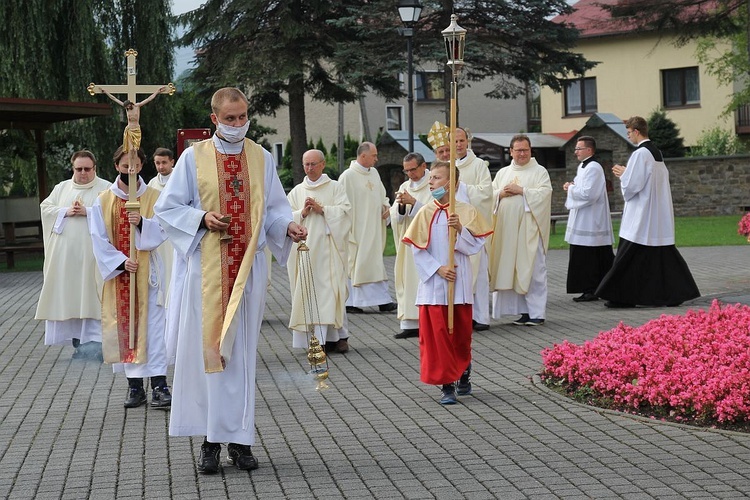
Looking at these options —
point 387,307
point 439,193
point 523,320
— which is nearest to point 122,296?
point 439,193

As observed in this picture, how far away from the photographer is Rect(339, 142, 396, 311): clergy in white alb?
49.3ft

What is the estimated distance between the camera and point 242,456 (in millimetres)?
6871

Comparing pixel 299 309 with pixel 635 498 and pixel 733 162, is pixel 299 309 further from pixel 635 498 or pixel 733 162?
pixel 733 162

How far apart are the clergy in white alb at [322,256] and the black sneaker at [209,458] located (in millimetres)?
4542

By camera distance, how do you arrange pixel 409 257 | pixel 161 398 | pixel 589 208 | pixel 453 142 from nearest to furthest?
pixel 453 142
pixel 161 398
pixel 409 257
pixel 589 208

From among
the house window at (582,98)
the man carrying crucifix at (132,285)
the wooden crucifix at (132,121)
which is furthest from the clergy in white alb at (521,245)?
the house window at (582,98)

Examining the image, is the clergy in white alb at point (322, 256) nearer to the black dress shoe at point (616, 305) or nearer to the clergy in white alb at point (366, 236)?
the clergy in white alb at point (366, 236)

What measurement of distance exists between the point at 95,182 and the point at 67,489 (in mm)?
5901

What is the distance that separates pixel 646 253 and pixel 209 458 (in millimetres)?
8918

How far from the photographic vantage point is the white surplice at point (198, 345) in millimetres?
6785

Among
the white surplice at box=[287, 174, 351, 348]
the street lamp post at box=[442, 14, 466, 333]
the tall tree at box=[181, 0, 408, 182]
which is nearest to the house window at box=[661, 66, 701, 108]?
the tall tree at box=[181, 0, 408, 182]

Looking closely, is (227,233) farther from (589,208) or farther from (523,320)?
(589,208)

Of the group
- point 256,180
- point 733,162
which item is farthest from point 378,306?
point 733,162

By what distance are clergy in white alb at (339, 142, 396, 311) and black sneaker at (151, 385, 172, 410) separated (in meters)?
6.05
